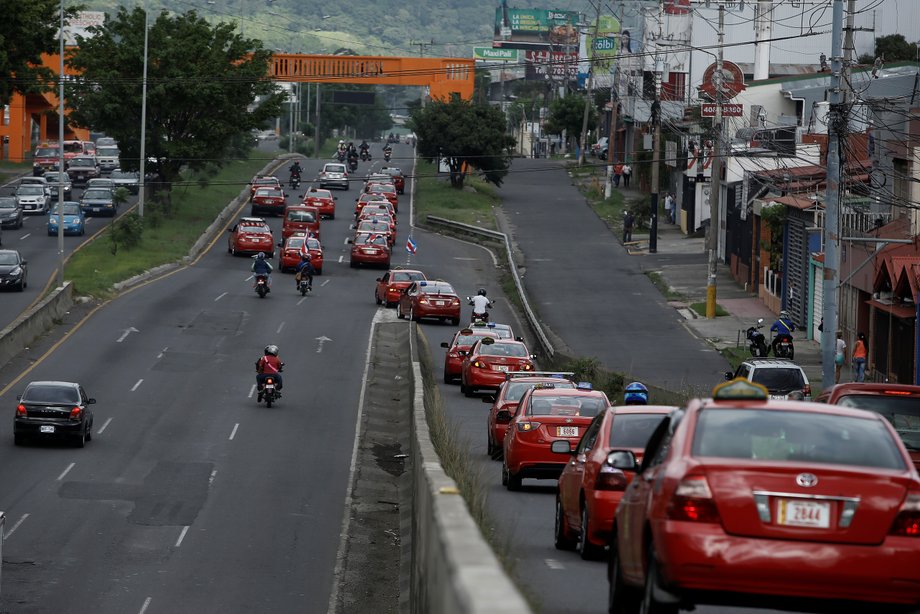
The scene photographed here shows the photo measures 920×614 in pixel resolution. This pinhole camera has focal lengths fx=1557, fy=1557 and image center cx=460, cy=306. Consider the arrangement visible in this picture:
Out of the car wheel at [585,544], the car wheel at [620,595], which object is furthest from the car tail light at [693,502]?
the car wheel at [585,544]

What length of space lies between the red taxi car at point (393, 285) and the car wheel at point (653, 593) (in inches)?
1722

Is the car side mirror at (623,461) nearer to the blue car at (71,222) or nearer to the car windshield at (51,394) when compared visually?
the car windshield at (51,394)

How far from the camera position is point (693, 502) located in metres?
8.34

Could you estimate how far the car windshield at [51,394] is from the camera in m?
30.1

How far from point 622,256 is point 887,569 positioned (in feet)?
204

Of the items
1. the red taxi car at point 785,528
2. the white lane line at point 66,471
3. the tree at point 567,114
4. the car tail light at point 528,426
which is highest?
the tree at point 567,114

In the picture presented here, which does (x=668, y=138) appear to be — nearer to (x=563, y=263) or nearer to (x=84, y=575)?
(x=563, y=263)

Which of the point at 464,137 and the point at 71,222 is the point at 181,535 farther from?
the point at 464,137

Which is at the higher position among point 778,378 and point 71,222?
point 71,222

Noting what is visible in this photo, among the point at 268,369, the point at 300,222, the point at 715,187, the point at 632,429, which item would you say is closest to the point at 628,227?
the point at 300,222

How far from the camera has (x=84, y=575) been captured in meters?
20.0

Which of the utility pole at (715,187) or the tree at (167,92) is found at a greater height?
the tree at (167,92)

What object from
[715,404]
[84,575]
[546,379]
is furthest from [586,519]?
[546,379]

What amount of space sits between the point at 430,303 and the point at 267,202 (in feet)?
108
